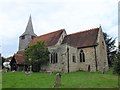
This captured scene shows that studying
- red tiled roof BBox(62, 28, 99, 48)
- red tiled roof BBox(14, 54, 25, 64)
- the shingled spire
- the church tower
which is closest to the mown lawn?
red tiled roof BBox(62, 28, 99, 48)

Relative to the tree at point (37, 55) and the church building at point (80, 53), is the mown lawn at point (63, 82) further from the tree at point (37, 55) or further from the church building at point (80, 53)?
the tree at point (37, 55)

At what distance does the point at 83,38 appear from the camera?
43.5 meters

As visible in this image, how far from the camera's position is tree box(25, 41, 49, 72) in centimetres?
4025

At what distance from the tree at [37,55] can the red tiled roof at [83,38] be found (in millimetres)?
6645

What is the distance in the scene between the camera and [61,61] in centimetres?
3916

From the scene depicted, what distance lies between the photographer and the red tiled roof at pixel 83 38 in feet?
136

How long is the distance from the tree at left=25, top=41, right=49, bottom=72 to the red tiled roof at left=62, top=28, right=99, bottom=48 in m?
6.65

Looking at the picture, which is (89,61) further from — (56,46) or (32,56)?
(32,56)

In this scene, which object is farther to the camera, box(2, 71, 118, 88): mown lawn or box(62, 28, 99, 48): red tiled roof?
box(62, 28, 99, 48): red tiled roof

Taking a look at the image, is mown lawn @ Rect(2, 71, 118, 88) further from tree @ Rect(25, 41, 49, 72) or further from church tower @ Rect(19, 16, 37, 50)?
church tower @ Rect(19, 16, 37, 50)

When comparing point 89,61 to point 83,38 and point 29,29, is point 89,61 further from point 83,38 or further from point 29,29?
point 29,29

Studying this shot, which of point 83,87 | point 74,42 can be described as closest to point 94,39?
point 74,42

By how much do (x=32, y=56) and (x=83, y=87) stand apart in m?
22.8

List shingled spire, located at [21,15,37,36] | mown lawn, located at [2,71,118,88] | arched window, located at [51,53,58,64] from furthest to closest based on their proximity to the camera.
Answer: shingled spire, located at [21,15,37,36] < arched window, located at [51,53,58,64] < mown lawn, located at [2,71,118,88]
